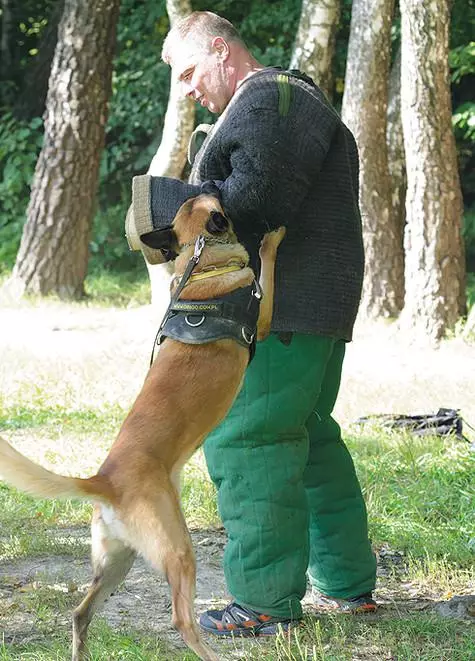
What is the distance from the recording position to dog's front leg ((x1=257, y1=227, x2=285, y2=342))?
3699 millimetres

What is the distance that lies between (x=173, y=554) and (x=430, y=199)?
238 inches

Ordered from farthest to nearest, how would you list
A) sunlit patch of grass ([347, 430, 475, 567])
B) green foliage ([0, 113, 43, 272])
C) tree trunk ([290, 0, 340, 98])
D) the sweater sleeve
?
green foliage ([0, 113, 43, 272]) < tree trunk ([290, 0, 340, 98]) < sunlit patch of grass ([347, 430, 475, 567]) < the sweater sleeve

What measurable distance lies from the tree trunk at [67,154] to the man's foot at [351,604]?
7702 millimetres

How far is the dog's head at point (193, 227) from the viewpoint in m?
3.68

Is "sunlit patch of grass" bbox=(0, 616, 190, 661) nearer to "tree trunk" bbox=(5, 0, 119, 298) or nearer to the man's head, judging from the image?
the man's head

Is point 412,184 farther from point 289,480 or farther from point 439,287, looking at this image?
point 289,480

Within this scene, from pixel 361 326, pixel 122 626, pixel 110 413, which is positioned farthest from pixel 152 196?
pixel 361 326

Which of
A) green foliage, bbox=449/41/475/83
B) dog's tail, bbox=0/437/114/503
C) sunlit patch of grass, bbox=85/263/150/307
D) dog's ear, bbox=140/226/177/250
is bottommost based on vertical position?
dog's tail, bbox=0/437/114/503

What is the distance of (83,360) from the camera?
8.42m

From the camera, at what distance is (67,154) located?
448 inches

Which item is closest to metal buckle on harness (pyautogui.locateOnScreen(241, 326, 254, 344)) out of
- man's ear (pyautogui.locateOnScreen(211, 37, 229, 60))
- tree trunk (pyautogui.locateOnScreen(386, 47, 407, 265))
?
man's ear (pyautogui.locateOnScreen(211, 37, 229, 60))

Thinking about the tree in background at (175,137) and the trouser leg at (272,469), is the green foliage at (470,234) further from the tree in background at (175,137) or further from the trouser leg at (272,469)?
the trouser leg at (272,469)

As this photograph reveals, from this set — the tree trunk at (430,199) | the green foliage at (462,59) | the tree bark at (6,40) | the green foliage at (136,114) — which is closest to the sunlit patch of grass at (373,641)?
the tree trunk at (430,199)

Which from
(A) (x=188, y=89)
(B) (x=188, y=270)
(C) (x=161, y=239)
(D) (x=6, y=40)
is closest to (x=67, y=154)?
(D) (x=6, y=40)
